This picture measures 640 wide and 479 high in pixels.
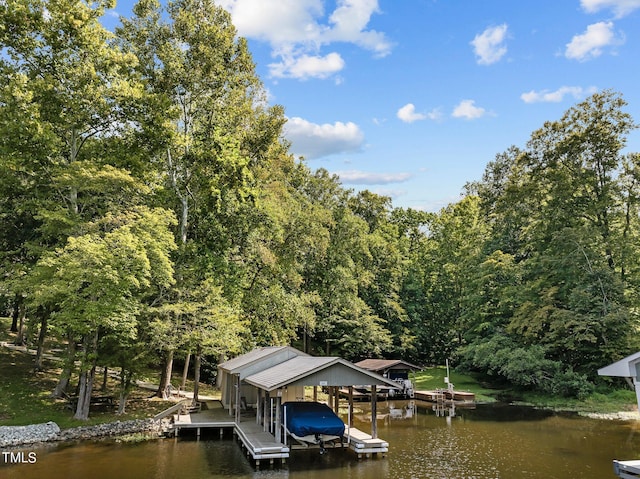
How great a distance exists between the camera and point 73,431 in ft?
57.1

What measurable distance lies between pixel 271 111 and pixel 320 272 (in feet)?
58.1

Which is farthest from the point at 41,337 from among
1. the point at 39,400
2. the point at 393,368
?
the point at 393,368

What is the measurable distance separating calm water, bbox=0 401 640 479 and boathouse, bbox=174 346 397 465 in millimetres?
542

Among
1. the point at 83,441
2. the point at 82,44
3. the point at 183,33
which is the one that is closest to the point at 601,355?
the point at 83,441

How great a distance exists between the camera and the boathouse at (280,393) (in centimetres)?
1467

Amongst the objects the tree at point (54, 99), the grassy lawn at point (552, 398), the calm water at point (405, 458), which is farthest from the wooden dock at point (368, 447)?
the grassy lawn at point (552, 398)

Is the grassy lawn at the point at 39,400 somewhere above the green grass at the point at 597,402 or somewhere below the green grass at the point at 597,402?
above

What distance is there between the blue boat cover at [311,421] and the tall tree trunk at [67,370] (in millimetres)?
9652

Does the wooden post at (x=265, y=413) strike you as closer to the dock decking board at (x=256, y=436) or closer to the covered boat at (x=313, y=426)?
the dock decking board at (x=256, y=436)

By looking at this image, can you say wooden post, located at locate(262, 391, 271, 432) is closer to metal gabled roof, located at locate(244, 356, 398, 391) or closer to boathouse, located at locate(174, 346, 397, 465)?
boathouse, located at locate(174, 346, 397, 465)

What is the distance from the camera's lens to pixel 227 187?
2423 cm

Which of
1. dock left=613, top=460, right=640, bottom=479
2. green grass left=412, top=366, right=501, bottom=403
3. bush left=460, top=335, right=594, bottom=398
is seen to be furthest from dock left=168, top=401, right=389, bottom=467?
green grass left=412, top=366, right=501, bottom=403

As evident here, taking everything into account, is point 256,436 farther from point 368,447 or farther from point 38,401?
point 38,401

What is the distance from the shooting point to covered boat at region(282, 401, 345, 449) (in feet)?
49.9
